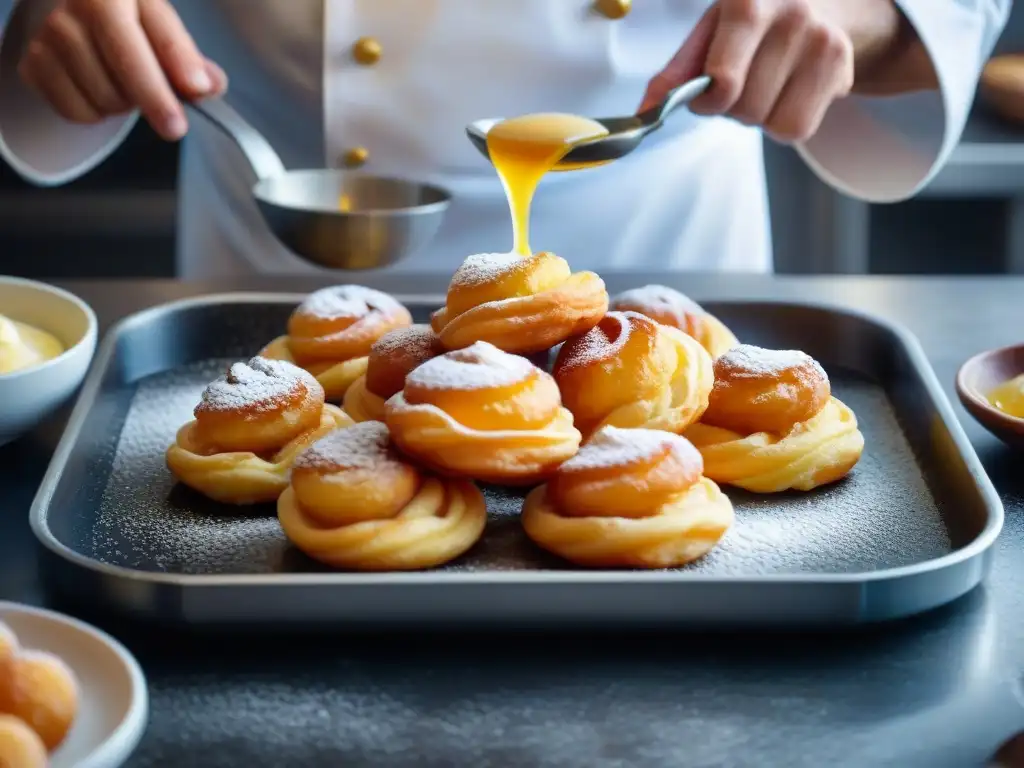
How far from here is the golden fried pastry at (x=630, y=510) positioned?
971 millimetres

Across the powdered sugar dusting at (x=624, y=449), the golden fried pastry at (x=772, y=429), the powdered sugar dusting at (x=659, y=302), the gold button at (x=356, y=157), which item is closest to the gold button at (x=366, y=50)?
the gold button at (x=356, y=157)

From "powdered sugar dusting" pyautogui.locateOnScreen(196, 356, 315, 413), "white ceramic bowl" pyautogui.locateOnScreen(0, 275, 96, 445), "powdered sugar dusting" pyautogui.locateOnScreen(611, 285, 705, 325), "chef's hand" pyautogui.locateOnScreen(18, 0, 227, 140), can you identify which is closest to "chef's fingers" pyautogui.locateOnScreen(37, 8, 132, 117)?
"chef's hand" pyautogui.locateOnScreen(18, 0, 227, 140)

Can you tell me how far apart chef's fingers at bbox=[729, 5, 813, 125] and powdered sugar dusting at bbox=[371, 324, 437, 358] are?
58 cm

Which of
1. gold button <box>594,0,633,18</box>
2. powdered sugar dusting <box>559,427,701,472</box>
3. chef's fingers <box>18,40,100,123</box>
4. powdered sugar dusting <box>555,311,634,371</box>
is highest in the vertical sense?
gold button <box>594,0,633,18</box>

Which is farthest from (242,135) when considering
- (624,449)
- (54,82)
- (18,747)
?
(18,747)

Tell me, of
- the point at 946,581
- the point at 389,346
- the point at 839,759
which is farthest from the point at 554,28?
the point at 839,759

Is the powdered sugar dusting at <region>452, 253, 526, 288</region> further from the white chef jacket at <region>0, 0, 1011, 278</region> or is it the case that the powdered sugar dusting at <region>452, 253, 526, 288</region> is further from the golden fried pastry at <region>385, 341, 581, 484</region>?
the white chef jacket at <region>0, 0, 1011, 278</region>

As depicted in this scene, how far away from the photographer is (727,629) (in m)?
0.91

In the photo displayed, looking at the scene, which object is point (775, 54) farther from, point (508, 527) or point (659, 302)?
point (508, 527)

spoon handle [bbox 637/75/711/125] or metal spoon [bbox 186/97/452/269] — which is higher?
spoon handle [bbox 637/75/711/125]

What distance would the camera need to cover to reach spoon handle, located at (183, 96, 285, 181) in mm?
1558

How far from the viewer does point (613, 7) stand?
1.72 meters

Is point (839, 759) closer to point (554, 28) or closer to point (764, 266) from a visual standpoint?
point (554, 28)

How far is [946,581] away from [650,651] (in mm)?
216
